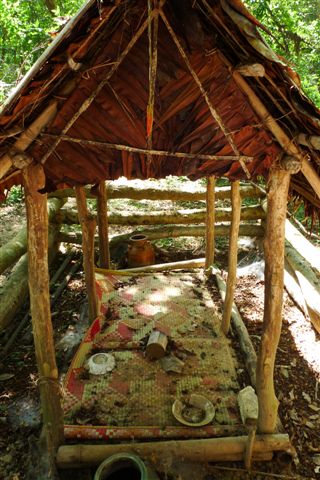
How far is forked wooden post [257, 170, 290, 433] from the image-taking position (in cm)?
302

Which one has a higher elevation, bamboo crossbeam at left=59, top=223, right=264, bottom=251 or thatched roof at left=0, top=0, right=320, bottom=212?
thatched roof at left=0, top=0, right=320, bottom=212

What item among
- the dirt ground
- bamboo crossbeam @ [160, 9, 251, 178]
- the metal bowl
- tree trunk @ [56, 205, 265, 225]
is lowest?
the dirt ground

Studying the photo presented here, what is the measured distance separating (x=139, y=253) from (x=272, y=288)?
4.66 m

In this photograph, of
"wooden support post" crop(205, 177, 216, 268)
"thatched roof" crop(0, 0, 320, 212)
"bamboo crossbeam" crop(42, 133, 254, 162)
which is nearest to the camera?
"thatched roof" crop(0, 0, 320, 212)

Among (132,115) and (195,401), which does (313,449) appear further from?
(132,115)

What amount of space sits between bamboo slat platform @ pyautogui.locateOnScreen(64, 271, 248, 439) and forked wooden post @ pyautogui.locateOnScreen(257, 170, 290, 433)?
541 millimetres

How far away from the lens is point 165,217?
330 inches

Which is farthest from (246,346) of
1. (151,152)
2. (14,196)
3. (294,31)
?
(294,31)

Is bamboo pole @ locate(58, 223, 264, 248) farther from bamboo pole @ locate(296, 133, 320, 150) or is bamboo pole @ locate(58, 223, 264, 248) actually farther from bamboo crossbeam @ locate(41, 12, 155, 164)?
bamboo pole @ locate(296, 133, 320, 150)

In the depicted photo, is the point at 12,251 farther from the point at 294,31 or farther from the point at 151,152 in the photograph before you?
the point at 294,31

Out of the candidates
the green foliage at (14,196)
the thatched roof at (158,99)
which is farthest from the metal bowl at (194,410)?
the green foliage at (14,196)

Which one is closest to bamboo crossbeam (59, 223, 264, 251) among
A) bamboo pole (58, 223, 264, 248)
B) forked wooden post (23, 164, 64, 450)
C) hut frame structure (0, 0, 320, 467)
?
bamboo pole (58, 223, 264, 248)

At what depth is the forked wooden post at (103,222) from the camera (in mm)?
6284

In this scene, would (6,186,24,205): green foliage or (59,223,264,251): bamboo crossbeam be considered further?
(6,186,24,205): green foliage
